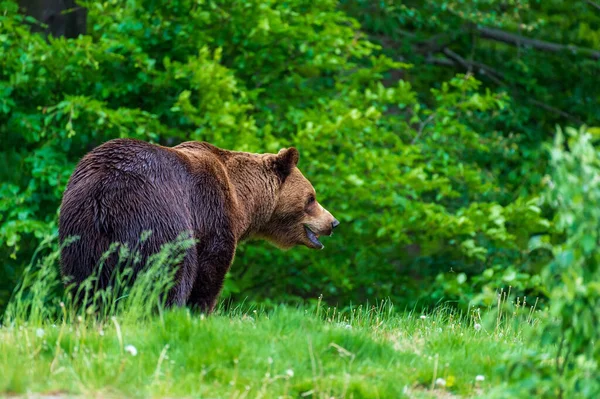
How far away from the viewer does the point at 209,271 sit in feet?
25.3

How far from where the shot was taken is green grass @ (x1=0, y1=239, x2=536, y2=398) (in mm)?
4707

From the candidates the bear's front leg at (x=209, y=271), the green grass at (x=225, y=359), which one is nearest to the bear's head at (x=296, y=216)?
the bear's front leg at (x=209, y=271)

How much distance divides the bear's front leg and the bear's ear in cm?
144

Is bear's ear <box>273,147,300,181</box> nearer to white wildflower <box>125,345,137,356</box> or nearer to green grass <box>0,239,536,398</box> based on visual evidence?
green grass <box>0,239,536,398</box>

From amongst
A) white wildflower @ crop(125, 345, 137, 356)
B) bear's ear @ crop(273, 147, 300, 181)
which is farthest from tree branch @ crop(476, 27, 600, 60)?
white wildflower @ crop(125, 345, 137, 356)

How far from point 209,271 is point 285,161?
176cm

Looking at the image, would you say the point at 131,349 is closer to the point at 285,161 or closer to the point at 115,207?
the point at 115,207

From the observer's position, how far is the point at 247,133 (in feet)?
39.6

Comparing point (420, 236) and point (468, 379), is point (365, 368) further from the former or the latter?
point (420, 236)

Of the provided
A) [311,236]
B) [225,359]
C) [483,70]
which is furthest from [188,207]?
[483,70]

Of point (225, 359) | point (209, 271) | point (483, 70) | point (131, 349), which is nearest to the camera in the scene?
point (131, 349)

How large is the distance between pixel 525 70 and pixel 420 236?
18.2 ft

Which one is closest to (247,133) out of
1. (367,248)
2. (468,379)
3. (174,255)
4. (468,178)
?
(367,248)

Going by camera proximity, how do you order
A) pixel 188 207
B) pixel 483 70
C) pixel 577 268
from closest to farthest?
pixel 577 268
pixel 188 207
pixel 483 70
